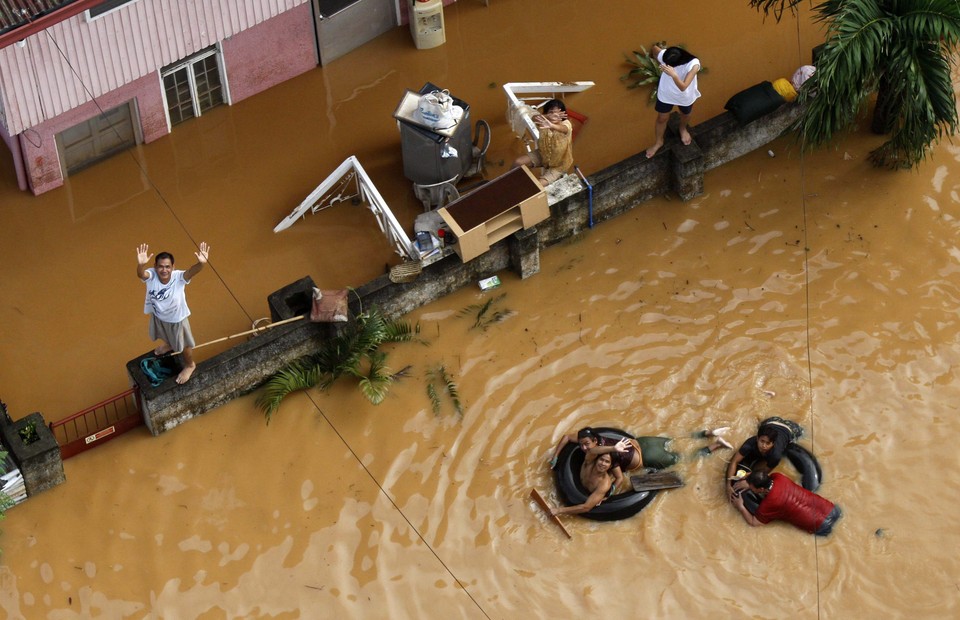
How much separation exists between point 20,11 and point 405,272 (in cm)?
523

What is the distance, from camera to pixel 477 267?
19.2 metres

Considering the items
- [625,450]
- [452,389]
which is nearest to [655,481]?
[625,450]

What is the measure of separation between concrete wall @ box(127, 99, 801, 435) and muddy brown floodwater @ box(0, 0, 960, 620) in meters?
0.23

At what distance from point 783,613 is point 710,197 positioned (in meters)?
6.04

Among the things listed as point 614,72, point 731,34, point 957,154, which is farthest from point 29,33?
point 957,154

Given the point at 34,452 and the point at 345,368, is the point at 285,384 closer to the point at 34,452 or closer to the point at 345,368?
the point at 345,368

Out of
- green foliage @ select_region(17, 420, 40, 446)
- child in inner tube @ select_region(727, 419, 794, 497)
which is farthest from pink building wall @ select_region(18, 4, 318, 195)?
child in inner tube @ select_region(727, 419, 794, 497)

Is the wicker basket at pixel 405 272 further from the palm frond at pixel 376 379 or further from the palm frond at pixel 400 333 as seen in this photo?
the palm frond at pixel 376 379

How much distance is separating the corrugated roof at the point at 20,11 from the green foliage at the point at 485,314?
5.94 meters

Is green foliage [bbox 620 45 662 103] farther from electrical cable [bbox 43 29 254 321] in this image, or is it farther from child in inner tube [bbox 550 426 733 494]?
electrical cable [bbox 43 29 254 321]

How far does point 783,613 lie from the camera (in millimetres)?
16312

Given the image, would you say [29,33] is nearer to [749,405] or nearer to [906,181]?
[749,405]

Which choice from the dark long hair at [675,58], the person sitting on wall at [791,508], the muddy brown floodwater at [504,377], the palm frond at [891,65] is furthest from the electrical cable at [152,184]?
the palm frond at [891,65]

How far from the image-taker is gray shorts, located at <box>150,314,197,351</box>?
1728cm
